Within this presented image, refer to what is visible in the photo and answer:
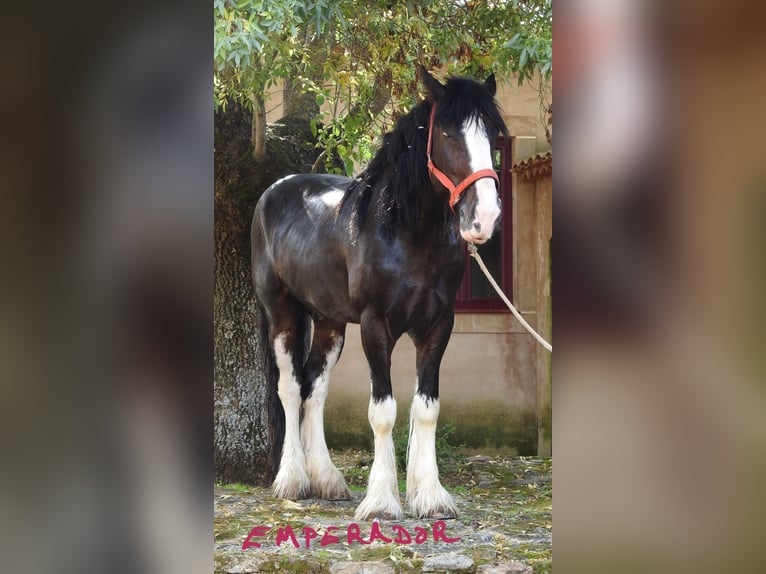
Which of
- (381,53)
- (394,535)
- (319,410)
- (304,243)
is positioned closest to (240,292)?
(304,243)

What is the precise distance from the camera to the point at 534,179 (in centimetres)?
481

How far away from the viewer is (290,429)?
3783mm

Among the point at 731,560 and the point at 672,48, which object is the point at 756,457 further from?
the point at 672,48

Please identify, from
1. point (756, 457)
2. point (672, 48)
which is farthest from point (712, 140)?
point (756, 457)

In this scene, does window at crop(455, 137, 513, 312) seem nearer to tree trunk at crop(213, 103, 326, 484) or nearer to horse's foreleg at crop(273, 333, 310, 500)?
tree trunk at crop(213, 103, 326, 484)

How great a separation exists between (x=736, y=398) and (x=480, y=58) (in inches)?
107

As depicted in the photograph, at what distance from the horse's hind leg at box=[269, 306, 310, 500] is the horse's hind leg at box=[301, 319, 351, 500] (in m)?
0.03

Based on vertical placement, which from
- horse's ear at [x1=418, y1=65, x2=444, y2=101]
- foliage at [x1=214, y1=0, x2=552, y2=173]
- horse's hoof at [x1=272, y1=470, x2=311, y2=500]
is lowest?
horse's hoof at [x1=272, y1=470, x2=311, y2=500]

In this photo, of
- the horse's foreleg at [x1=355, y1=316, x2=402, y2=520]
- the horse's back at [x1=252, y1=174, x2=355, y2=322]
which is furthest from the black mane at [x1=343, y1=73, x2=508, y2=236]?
the horse's foreleg at [x1=355, y1=316, x2=402, y2=520]

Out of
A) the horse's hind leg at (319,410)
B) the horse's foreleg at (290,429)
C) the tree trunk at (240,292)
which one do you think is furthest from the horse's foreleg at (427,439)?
the tree trunk at (240,292)

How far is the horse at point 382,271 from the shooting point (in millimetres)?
2953

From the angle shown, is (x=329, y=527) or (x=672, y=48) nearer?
(x=672, y=48)

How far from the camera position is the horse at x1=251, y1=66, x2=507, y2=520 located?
2953 mm

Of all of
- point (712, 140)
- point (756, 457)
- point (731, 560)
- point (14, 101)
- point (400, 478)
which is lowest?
point (400, 478)
